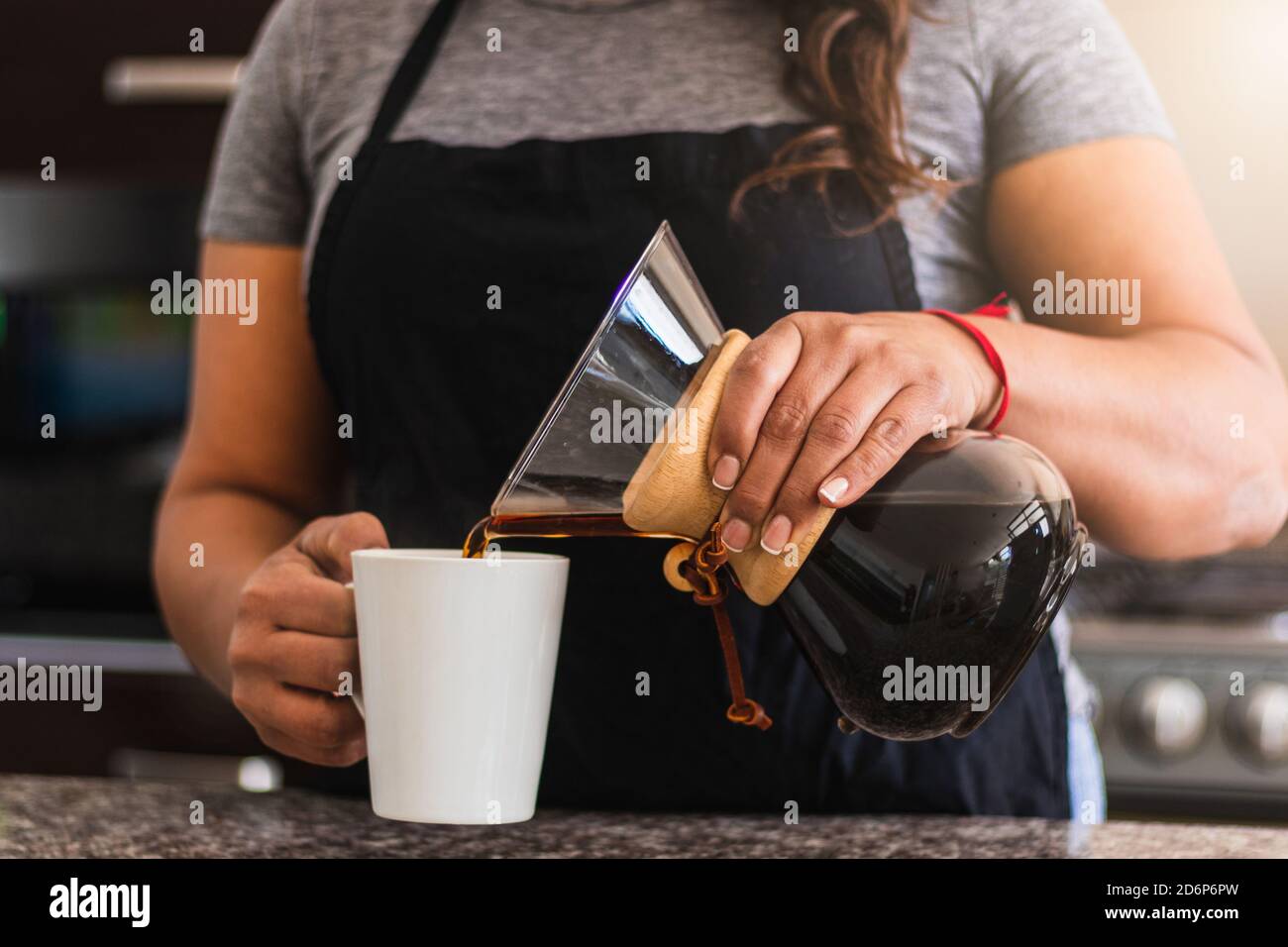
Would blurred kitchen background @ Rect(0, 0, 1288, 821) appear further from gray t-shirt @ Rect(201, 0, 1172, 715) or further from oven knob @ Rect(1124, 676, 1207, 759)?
gray t-shirt @ Rect(201, 0, 1172, 715)

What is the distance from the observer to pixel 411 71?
85 cm

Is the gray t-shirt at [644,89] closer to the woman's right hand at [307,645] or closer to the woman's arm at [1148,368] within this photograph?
the woman's arm at [1148,368]

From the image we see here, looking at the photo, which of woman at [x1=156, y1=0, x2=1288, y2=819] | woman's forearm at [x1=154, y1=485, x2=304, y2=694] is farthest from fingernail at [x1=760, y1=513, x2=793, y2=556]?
woman's forearm at [x1=154, y1=485, x2=304, y2=694]

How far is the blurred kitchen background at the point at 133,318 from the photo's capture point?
1.62m

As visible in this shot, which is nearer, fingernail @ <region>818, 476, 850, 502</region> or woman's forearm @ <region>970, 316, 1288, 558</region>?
fingernail @ <region>818, 476, 850, 502</region>

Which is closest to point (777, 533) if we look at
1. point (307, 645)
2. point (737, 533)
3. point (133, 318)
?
point (737, 533)

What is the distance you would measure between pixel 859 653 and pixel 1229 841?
9.8 inches

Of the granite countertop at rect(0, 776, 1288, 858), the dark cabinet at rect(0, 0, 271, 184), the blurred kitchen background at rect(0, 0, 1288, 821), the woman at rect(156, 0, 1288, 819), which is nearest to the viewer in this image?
the granite countertop at rect(0, 776, 1288, 858)

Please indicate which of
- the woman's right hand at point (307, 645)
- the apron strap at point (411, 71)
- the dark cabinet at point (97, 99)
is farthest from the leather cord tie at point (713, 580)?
the dark cabinet at point (97, 99)

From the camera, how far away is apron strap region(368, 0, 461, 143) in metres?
0.84

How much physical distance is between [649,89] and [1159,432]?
0.36 m

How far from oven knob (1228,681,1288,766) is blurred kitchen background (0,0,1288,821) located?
0.25 feet

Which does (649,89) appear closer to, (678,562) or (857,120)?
(857,120)
